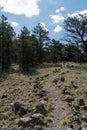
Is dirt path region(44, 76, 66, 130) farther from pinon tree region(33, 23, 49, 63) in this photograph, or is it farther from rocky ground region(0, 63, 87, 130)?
pinon tree region(33, 23, 49, 63)

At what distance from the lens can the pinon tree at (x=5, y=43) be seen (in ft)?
209

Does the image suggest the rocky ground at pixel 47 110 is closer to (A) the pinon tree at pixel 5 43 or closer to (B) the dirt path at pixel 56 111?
(B) the dirt path at pixel 56 111

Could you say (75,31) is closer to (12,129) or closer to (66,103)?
(66,103)

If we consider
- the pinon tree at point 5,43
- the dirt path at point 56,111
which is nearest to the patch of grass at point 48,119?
the dirt path at point 56,111

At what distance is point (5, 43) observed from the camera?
64.0 m

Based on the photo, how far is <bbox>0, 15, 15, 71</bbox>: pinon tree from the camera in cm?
6366

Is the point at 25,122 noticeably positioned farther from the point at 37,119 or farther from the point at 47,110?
the point at 47,110

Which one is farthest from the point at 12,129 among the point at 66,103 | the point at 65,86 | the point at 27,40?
the point at 27,40

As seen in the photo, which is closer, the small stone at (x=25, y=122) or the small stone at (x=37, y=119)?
the small stone at (x=25, y=122)

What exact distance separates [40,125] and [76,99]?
17.0 ft

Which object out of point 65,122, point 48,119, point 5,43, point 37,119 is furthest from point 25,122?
point 5,43

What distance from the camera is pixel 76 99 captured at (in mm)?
22719

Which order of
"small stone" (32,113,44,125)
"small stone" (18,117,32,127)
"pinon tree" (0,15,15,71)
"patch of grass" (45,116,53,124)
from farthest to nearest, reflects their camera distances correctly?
"pinon tree" (0,15,15,71) < "patch of grass" (45,116,53,124) < "small stone" (32,113,44,125) < "small stone" (18,117,32,127)

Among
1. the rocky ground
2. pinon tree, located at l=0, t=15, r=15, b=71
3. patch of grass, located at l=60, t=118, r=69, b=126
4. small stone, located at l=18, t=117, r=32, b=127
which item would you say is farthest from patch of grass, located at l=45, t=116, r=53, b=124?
pinon tree, located at l=0, t=15, r=15, b=71
